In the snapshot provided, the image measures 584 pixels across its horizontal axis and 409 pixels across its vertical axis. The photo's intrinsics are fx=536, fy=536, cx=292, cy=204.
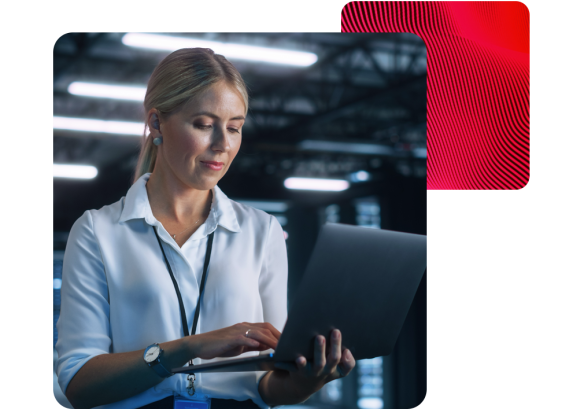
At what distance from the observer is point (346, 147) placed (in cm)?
235

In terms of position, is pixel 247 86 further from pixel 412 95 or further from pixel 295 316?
pixel 295 316

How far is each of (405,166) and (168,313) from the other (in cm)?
117

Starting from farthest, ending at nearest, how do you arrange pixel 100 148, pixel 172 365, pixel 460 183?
pixel 460 183 < pixel 100 148 < pixel 172 365

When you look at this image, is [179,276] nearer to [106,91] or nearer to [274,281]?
[274,281]

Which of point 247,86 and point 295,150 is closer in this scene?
point 247,86

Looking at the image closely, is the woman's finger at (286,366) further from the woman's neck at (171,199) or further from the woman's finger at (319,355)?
the woman's neck at (171,199)

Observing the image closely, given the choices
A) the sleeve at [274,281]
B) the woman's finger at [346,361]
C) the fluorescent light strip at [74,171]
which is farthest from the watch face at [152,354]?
the fluorescent light strip at [74,171]

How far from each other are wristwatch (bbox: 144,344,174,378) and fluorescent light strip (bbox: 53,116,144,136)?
0.83 meters

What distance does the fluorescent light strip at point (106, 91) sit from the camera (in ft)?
6.36

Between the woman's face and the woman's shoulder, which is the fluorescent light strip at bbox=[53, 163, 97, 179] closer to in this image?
the woman's face

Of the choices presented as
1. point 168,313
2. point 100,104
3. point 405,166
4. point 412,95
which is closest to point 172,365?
point 168,313

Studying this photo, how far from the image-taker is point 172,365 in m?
1.44

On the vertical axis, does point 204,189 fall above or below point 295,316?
above

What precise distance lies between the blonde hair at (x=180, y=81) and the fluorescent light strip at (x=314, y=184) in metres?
0.49
